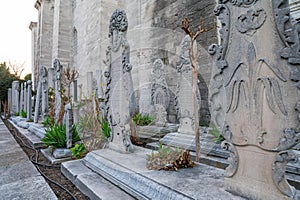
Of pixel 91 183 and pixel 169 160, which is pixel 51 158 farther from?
pixel 169 160

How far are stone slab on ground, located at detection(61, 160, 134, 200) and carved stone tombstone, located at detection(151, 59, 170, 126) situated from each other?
291 centimetres

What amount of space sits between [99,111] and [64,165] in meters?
2.28

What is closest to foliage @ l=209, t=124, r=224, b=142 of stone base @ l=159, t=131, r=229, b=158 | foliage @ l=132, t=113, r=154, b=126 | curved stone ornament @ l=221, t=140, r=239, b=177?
stone base @ l=159, t=131, r=229, b=158

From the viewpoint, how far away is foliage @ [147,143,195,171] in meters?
2.16

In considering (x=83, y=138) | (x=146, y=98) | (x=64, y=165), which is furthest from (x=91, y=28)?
(x=64, y=165)

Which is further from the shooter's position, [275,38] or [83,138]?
[83,138]

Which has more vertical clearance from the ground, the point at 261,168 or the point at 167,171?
the point at 261,168

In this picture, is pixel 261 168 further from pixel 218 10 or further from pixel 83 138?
pixel 83 138

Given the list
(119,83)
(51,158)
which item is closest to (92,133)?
(51,158)

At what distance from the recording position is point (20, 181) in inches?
93.6

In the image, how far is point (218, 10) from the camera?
1.66 m

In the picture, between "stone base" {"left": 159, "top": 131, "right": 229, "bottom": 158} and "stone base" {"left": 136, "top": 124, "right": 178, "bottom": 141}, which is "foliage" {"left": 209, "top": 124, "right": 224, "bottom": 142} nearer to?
"stone base" {"left": 159, "top": 131, "right": 229, "bottom": 158}

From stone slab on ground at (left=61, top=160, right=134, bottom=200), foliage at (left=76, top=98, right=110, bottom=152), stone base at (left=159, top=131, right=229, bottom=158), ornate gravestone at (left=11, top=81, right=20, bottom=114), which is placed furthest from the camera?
ornate gravestone at (left=11, top=81, right=20, bottom=114)

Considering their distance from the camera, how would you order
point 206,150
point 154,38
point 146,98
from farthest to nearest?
point 154,38, point 146,98, point 206,150
